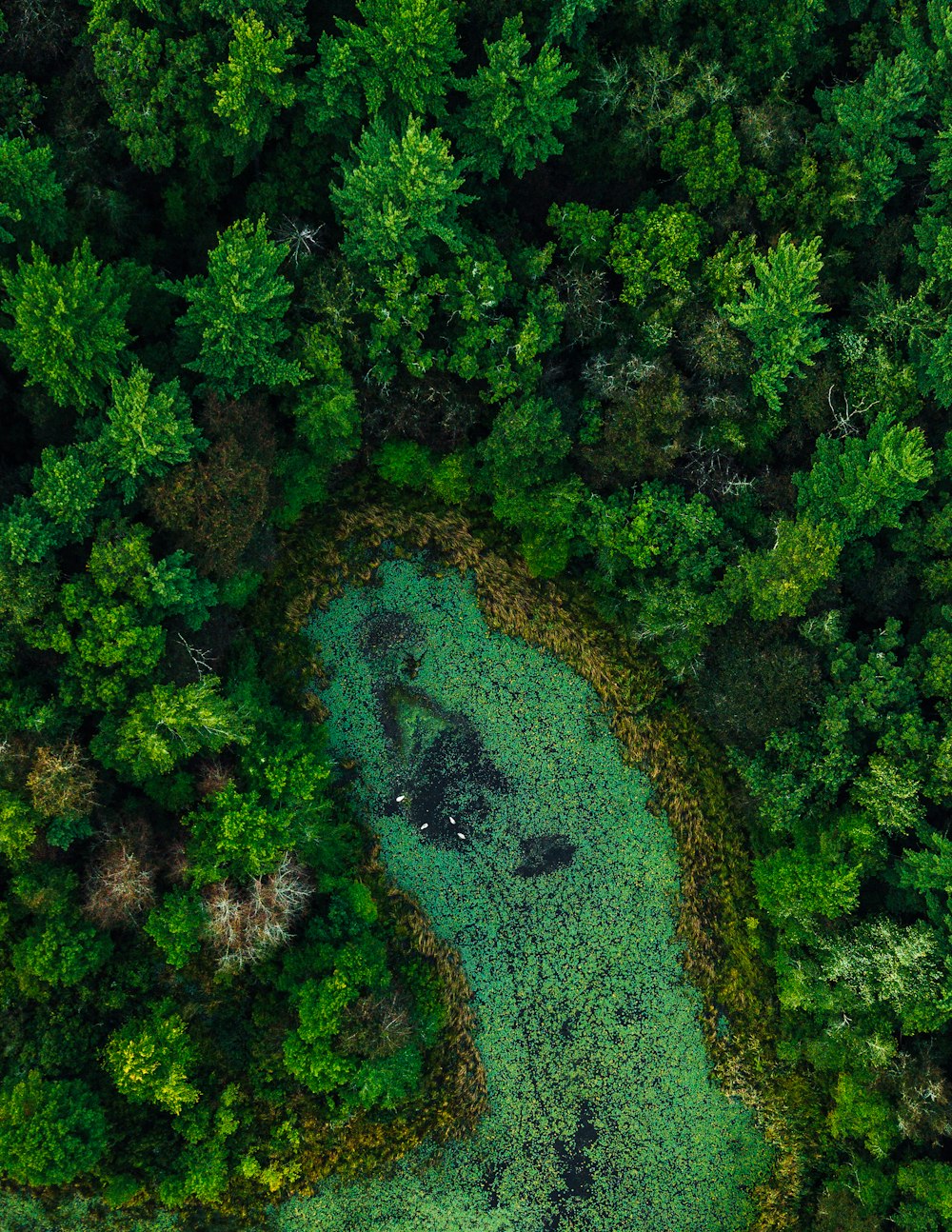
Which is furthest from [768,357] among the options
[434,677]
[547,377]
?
[434,677]

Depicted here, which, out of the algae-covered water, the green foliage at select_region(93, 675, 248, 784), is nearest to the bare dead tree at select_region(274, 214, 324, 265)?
the algae-covered water

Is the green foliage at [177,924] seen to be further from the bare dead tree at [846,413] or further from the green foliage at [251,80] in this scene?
the bare dead tree at [846,413]

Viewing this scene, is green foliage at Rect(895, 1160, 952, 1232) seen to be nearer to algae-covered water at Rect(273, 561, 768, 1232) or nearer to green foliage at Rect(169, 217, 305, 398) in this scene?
algae-covered water at Rect(273, 561, 768, 1232)

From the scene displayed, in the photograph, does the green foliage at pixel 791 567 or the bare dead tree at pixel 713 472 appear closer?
the green foliage at pixel 791 567

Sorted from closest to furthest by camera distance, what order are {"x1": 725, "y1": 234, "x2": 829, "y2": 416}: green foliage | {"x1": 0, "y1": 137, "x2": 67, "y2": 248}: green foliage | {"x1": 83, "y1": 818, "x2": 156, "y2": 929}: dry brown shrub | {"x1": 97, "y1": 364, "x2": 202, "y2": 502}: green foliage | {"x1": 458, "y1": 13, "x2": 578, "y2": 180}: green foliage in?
{"x1": 0, "y1": 137, "x2": 67, "y2": 248}: green foliage → {"x1": 97, "y1": 364, "x2": 202, "y2": 502}: green foliage → {"x1": 458, "y1": 13, "x2": 578, "y2": 180}: green foliage → {"x1": 83, "y1": 818, "x2": 156, "y2": 929}: dry brown shrub → {"x1": 725, "y1": 234, "x2": 829, "y2": 416}: green foliage

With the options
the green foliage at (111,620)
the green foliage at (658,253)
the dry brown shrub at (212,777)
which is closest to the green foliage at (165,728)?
the green foliage at (111,620)
